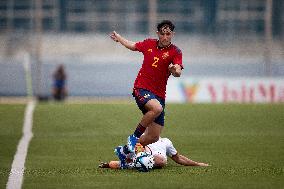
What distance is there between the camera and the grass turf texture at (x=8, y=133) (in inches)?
510

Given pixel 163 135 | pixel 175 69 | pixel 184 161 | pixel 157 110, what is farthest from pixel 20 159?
pixel 163 135

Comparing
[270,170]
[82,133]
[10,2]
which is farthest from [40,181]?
[10,2]

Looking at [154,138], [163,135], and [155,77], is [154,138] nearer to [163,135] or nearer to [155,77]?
[155,77]

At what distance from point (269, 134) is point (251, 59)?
2830 centimetres

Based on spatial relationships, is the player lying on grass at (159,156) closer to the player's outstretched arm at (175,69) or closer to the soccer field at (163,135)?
the soccer field at (163,135)

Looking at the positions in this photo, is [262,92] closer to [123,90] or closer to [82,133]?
[123,90]

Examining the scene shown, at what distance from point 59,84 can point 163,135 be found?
76.4 feet

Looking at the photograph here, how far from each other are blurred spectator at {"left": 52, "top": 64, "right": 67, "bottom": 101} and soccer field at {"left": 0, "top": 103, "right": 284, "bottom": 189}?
1236 cm

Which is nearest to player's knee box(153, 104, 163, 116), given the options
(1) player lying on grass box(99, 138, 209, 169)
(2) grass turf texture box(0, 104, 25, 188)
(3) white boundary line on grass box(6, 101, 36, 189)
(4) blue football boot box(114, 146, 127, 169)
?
(1) player lying on grass box(99, 138, 209, 169)

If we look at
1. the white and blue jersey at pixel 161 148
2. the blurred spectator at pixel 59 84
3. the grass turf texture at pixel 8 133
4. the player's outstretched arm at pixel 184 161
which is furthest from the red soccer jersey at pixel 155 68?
the blurred spectator at pixel 59 84

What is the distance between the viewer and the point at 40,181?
11133mm

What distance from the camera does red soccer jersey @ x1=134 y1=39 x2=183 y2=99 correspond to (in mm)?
13633

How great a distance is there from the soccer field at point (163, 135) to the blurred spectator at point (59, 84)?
12.4m

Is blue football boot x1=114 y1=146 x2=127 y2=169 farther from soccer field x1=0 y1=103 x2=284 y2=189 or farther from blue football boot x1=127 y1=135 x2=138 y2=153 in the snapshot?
soccer field x1=0 y1=103 x2=284 y2=189
